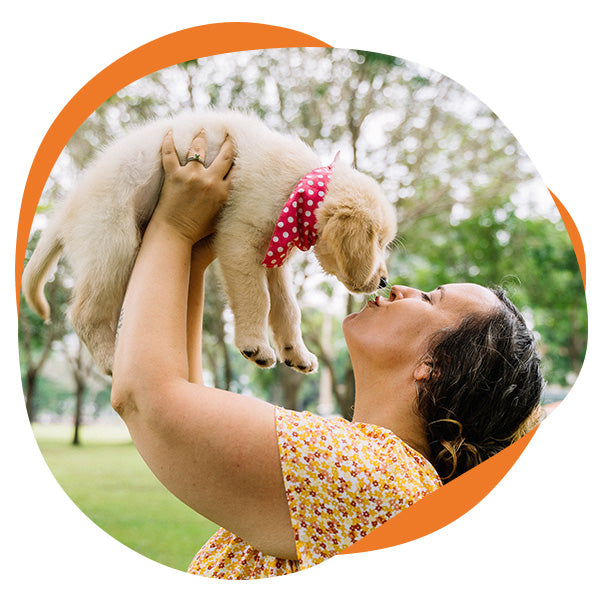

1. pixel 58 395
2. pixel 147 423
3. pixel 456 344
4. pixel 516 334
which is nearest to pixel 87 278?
pixel 147 423

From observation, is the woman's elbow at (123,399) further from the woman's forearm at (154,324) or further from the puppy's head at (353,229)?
the puppy's head at (353,229)

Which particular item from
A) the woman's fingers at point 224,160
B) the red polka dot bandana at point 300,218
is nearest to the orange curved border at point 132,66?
the woman's fingers at point 224,160

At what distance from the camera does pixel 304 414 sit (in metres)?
1.53

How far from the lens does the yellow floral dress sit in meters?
1.43

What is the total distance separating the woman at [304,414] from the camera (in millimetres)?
1435


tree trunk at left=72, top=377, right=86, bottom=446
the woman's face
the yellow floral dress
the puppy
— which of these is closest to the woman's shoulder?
the yellow floral dress

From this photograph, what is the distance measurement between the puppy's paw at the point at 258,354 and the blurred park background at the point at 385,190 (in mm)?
462

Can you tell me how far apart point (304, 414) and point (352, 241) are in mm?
644

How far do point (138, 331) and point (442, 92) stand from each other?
6.04 ft

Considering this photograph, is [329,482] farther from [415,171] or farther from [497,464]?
[415,171]

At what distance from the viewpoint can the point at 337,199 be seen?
1929 mm

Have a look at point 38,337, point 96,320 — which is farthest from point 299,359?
point 38,337

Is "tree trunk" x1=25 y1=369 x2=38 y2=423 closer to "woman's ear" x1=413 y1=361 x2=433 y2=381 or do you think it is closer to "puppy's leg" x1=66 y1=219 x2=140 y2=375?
"puppy's leg" x1=66 y1=219 x2=140 y2=375

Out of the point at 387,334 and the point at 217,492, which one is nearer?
the point at 217,492
